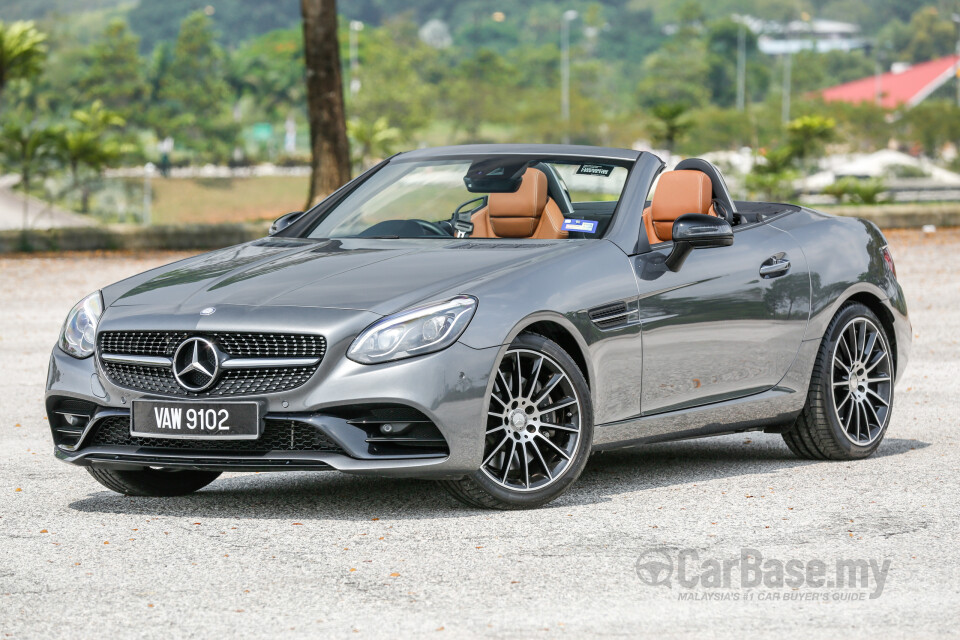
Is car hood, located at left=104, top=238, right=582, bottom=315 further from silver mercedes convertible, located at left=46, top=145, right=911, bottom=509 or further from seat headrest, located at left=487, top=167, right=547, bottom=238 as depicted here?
seat headrest, located at left=487, top=167, right=547, bottom=238

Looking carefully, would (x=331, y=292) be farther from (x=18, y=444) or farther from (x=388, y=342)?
(x=18, y=444)

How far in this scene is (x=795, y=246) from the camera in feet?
24.4

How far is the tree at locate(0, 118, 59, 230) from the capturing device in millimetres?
26734

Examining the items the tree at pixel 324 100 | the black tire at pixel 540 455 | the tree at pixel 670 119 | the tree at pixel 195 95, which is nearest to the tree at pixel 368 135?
the tree at pixel 670 119

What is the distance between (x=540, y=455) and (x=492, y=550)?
2.58 ft

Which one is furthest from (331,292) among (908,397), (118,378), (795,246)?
(908,397)

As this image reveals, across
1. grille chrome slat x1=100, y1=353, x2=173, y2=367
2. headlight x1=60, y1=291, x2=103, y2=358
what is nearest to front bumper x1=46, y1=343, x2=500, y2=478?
grille chrome slat x1=100, y1=353, x2=173, y2=367

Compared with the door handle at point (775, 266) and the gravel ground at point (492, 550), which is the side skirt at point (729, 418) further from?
the door handle at point (775, 266)

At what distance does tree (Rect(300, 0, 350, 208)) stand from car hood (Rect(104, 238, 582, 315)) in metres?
17.1

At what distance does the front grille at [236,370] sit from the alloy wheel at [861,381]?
2.93 m

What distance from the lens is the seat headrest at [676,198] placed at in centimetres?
698

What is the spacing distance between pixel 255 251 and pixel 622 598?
2817 mm

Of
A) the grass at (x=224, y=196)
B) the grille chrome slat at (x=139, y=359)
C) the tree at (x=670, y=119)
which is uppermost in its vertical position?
the grille chrome slat at (x=139, y=359)

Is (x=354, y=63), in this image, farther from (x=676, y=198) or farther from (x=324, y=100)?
(x=676, y=198)
